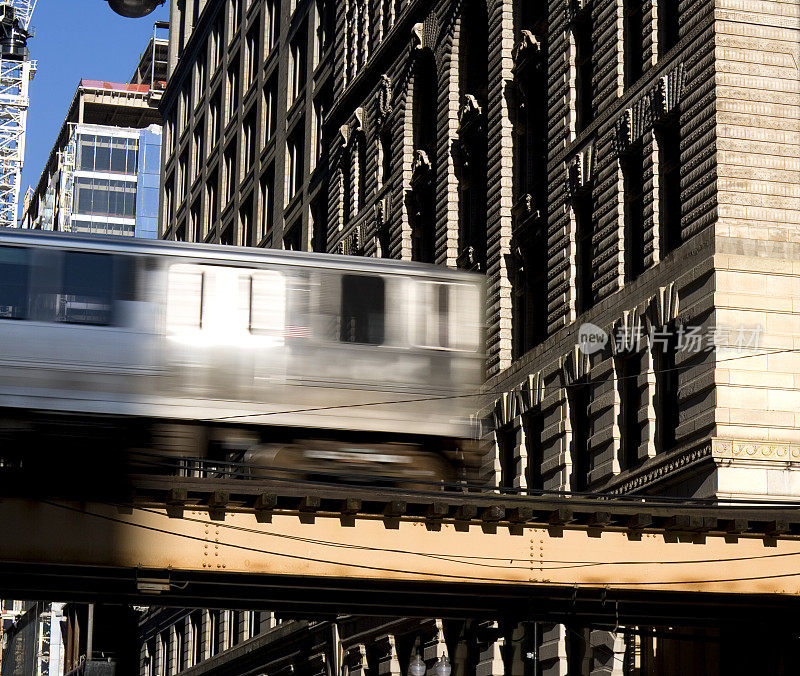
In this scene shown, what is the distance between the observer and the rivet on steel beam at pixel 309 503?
69.4 feet

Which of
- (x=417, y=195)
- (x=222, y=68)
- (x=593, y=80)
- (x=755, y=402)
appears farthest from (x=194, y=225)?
(x=755, y=402)

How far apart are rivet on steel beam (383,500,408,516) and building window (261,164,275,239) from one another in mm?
46324

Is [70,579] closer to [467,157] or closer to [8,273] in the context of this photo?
[8,273]

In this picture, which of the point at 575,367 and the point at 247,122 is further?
the point at 247,122

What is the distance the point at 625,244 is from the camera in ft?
108

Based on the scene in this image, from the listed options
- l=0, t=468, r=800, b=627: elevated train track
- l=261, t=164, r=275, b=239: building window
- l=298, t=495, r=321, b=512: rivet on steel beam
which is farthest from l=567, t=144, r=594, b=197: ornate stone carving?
l=261, t=164, r=275, b=239: building window

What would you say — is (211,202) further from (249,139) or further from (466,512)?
(466,512)

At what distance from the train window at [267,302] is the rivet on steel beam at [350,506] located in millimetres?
4807

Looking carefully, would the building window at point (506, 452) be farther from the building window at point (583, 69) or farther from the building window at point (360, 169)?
the building window at point (360, 169)

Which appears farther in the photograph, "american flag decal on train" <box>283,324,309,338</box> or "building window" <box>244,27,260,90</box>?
"building window" <box>244,27,260,90</box>

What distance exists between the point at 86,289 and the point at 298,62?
141 ft

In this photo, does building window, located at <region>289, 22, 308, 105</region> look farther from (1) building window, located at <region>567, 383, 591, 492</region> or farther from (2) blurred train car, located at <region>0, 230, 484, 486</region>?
(2) blurred train car, located at <region>0, 230, 484, 486</region>

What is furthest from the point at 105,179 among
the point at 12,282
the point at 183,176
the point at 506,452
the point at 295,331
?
the point at 12,282

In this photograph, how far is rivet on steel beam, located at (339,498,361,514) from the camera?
2125 centimetres
